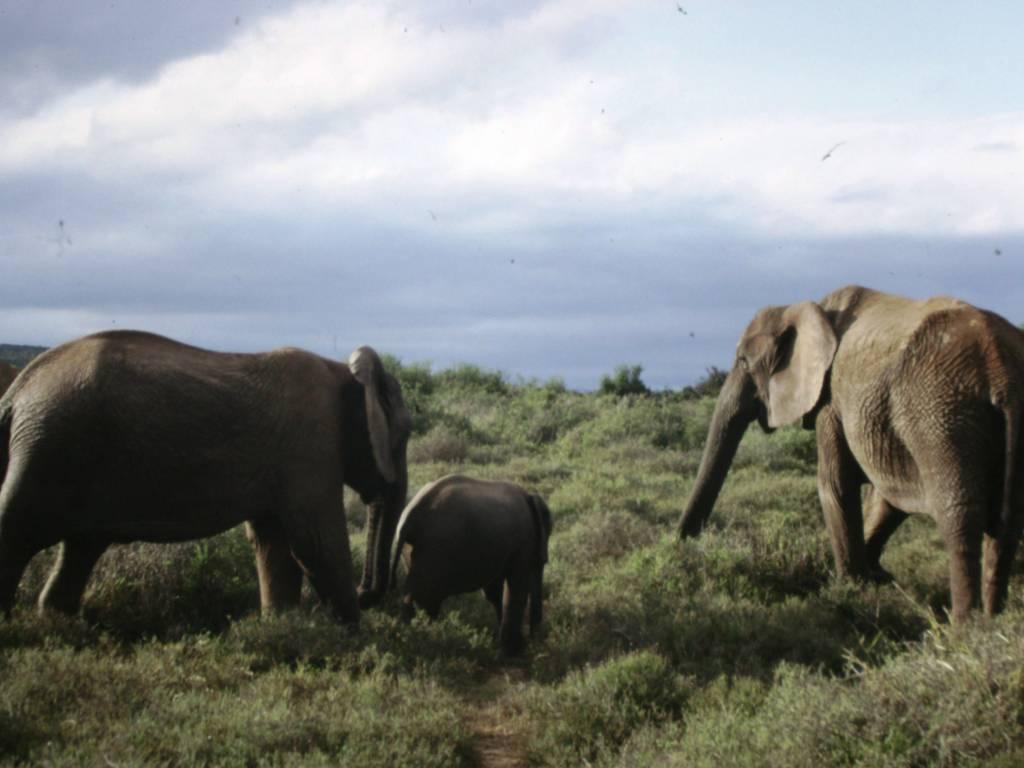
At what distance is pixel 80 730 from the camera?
6582mm

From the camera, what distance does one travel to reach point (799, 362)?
35.7 feet

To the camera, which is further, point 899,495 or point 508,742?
point 899,495

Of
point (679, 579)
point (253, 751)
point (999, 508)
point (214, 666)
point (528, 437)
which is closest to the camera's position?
point (253, 751)

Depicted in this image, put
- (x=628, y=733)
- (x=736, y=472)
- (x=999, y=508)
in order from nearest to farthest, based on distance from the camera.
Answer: (x=628, y=733), (x=999, y=508), (x=736, y=472)

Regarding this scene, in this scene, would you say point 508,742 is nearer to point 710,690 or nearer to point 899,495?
point 710,690

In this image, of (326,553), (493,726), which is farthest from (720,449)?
(493,726)

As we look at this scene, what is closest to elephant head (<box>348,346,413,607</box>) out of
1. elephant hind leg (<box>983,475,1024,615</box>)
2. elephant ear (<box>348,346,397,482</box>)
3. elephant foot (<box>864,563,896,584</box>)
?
elephant ear (<box>348,346,397,482</box>)

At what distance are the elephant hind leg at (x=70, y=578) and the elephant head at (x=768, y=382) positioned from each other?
533 cm

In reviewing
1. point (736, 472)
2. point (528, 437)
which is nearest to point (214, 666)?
point (736, 472)

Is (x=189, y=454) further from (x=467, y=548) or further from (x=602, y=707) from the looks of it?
(x=602, y=707)

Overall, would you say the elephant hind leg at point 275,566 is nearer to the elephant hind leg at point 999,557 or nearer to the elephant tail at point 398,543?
the elephant tail at point 398,543

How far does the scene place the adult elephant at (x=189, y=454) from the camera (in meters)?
8.48

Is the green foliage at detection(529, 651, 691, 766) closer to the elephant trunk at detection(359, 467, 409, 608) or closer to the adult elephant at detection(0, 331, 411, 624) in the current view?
the adult elephant at detection(0, 331, 411, 624)

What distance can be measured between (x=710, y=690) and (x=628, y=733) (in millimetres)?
732
